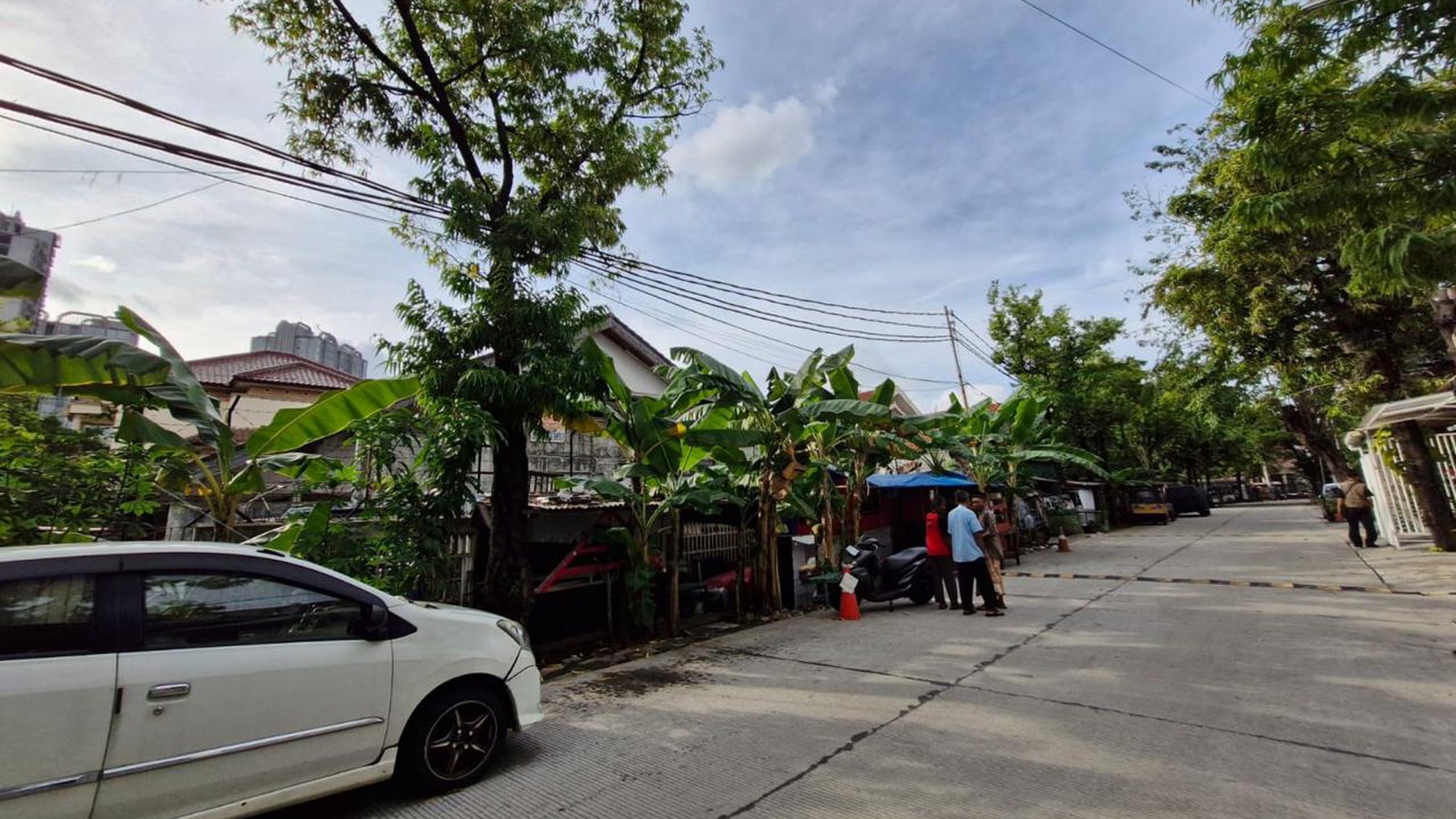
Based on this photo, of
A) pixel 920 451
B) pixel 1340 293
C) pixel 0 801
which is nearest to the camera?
pixel 0 801

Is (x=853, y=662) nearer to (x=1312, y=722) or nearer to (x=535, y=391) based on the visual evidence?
(x=1312, y=722)

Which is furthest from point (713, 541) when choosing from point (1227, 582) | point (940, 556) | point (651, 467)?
point (1227, 582)

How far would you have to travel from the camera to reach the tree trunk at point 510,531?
657 cm

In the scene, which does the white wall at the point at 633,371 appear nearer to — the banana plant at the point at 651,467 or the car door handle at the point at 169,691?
the banana plant at the point at 651,467

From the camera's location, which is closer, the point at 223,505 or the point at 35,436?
the point at 35,436

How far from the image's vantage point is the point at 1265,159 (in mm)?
5555

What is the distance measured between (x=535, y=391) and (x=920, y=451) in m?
8.70

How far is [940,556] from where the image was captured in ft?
30.8

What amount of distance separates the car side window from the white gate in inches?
740

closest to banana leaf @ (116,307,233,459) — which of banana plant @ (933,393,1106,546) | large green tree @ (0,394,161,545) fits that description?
large green tree @ (0,394,161,545)

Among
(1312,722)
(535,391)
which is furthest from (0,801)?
(1312,722)

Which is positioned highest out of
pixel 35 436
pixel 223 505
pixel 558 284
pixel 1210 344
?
pixel 1210 344

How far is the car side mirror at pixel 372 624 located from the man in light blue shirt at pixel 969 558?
7.31 m

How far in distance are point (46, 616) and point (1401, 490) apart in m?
21.6
